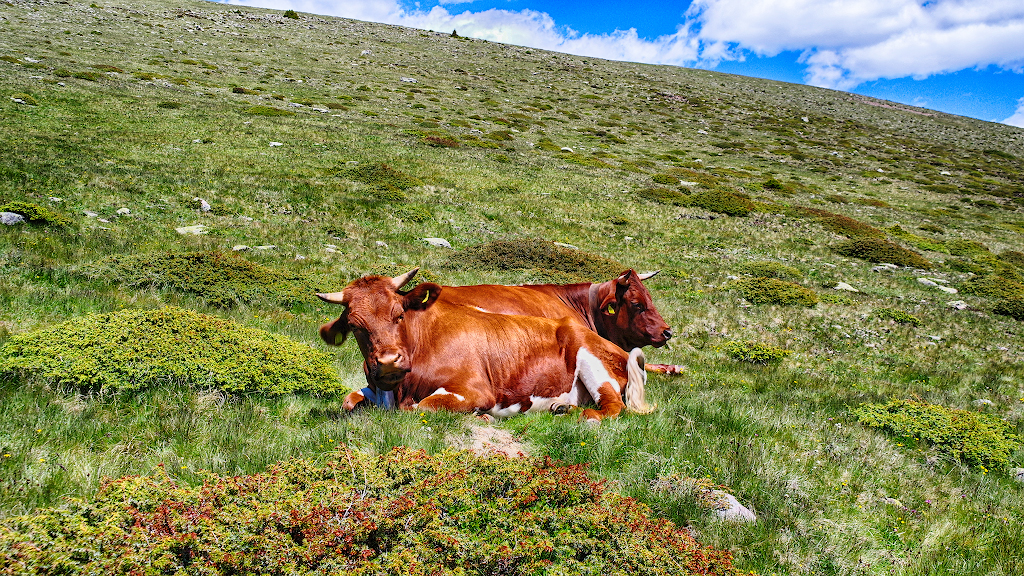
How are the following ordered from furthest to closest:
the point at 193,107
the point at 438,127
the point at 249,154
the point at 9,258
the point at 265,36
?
the point at 265,36 → the point at 438,127 → the point at 193,107 → the point at 249,154 → the point at 9,258

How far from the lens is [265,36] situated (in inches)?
3319

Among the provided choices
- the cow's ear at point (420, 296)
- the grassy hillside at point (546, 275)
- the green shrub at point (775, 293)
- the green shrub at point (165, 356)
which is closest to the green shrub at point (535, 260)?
the grassy hillside at point (546, 275)

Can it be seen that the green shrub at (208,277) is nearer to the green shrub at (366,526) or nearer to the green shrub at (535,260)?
the green shrub at (535,260)

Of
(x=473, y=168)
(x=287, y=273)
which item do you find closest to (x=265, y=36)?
(x=473, y=168)

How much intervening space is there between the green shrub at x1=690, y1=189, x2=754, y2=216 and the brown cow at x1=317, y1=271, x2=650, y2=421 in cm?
2654

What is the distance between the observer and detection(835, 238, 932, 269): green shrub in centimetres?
2477

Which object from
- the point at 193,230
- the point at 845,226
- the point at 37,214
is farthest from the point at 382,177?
the point at 845,226

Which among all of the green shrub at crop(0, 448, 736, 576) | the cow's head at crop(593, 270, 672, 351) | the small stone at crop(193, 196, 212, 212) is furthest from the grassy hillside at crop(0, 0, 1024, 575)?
the cow's head at crop(593, 270, 672, 351)

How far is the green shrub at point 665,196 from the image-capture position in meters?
31.5

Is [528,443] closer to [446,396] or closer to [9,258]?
[446,396]

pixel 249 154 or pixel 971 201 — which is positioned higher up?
pixel 971 201

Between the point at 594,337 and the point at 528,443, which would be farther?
the point at 594,337

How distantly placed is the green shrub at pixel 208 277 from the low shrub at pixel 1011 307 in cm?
2242

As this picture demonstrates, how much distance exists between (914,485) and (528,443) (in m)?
4.07
